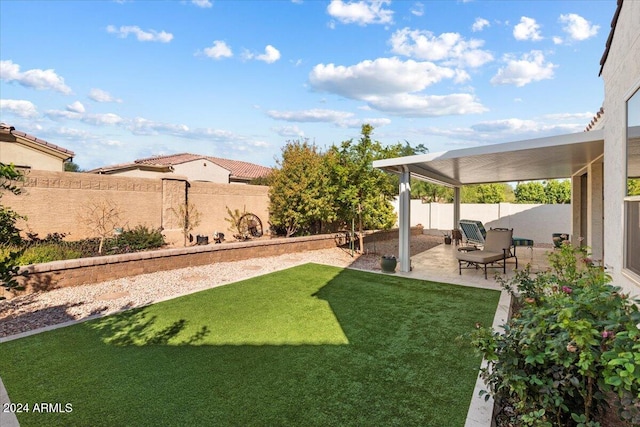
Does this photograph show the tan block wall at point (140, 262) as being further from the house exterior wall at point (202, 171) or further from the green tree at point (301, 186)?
the house exterior wall at point (202, 171)

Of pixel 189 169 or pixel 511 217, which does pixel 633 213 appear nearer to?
pixel 511 217

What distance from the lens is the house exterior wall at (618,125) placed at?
3961 millimetres

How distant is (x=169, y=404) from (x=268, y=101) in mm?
16910

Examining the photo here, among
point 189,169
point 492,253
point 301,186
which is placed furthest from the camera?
point 189,169

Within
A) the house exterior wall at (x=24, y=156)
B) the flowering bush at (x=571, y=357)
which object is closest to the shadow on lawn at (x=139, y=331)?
the flowering bush at (x=571, y=357)

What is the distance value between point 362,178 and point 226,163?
21558 mm

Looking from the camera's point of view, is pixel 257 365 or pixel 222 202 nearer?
pixel 257 365

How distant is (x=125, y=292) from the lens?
755cm

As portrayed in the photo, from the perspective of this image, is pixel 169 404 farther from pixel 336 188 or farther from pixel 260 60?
pixel 260 60

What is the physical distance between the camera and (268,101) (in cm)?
1806

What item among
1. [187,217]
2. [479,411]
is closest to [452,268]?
[479,411]

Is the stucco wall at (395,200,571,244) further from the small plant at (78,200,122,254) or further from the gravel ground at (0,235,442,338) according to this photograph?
the small plant at (78,200,122,254)

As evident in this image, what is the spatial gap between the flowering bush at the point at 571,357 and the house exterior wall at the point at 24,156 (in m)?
18.4

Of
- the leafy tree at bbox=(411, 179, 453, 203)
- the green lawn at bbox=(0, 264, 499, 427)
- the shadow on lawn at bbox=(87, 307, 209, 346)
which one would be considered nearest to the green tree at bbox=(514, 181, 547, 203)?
the leafy tree at bbox=(411, 179, 453, 203)
